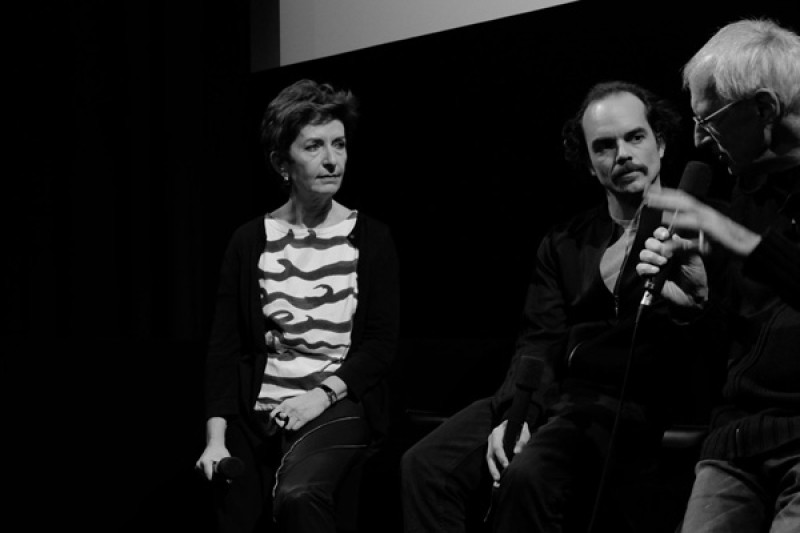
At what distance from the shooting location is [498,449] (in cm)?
244

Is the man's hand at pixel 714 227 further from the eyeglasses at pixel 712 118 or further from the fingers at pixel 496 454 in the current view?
the fingers at pixel 496 454

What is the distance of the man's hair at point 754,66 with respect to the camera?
1.89 metres

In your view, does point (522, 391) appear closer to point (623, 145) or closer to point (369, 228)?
point (623, 145)

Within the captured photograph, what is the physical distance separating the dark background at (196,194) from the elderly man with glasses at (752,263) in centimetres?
94

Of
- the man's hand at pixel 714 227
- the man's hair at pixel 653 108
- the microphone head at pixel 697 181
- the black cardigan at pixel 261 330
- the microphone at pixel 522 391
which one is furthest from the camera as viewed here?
the black cardigan at pixel 261 330

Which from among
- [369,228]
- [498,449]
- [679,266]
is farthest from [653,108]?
[498,449]

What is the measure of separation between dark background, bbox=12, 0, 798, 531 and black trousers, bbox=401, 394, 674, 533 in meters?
0.26

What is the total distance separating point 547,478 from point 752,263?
29.4 inches

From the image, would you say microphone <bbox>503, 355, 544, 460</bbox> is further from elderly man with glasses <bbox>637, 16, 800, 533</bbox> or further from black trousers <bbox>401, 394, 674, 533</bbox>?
elderly man with glasses <bbox>637, 16, 800, 533</bbox>

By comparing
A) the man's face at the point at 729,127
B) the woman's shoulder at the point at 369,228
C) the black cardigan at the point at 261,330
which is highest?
the man's face at the point at 729,127

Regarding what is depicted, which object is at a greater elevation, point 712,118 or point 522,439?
point 712,118

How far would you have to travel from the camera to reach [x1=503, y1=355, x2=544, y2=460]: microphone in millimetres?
2252

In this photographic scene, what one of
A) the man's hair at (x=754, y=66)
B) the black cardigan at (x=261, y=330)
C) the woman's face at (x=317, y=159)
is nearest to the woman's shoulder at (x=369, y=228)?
the black cardigan at (x=261, y=330)

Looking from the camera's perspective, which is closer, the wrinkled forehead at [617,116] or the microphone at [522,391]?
the microphone at [522,391]
